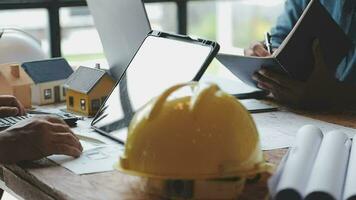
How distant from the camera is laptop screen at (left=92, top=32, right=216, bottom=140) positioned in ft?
5.14

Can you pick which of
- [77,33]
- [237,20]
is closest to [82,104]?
[77,33]

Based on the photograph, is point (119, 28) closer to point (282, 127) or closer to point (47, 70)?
point (47, 70)

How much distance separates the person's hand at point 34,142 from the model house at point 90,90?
449 millimetres

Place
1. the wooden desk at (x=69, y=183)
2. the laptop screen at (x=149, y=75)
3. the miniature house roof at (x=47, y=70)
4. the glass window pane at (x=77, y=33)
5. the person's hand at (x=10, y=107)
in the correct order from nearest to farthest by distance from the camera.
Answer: the wooden desk at (x=69, y=183) < the laptop screen at (x=149, y=75) < the person's hand at (x=10, y=107) < the miniature house roof at (x=47, y=70) < the glass window pane at (x=77, y=33)

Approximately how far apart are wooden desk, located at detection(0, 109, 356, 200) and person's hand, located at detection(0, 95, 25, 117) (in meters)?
0.31

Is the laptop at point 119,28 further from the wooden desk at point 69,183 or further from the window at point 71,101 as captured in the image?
the wooden desk at point 69,183

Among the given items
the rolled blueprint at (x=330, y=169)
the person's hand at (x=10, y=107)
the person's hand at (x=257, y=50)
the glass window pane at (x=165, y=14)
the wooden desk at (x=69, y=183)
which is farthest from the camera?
the glass window pane at (x=165, y=14)

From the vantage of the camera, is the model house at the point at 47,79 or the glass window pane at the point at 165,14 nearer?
the model house at the point at 47,79

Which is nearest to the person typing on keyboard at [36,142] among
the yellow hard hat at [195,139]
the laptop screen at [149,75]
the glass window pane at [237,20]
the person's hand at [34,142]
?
the person's hand at [34,142]

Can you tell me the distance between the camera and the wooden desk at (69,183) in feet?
3.98

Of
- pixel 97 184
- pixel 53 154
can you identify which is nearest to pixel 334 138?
pixel 97 184

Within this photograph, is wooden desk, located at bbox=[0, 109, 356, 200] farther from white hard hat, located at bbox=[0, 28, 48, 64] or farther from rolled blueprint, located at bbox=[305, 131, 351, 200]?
white hard hat, located at bbox=[0, 28, 48, 64]

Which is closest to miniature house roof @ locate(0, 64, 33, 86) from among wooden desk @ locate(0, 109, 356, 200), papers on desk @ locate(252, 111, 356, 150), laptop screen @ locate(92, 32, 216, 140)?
laptop screen @ locate(92, 32, 216, 140)

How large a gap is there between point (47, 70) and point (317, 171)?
118 cm
